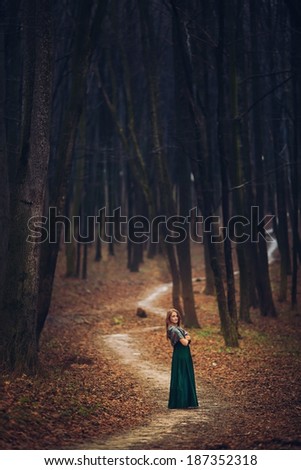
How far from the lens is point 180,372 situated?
11297 millimetres

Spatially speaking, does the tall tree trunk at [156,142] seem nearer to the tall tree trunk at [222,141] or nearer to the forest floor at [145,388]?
the forest floor at [145,388]

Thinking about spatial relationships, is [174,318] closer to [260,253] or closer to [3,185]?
[3,185]

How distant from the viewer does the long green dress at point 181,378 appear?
11.3 metres

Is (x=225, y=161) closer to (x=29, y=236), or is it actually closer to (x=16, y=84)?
(x=16, y=84)

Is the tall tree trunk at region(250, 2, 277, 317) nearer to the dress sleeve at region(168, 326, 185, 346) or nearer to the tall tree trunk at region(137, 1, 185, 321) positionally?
the tall tree trunk at region(137, 1, 185, 321)

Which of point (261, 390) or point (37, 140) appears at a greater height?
point (37, 140)

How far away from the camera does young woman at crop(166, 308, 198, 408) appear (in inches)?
446

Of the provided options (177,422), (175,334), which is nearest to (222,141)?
(175,334)

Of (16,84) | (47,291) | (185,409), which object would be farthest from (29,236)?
(16,84)

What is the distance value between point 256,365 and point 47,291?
5160mm

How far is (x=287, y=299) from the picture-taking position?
28281mm

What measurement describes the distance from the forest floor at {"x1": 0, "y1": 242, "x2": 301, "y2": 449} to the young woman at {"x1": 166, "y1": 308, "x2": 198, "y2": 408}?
271 millimetres

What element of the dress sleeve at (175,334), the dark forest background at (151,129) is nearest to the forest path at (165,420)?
the dress sleeve at (175,334)

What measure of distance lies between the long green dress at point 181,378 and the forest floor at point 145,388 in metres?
0.26
